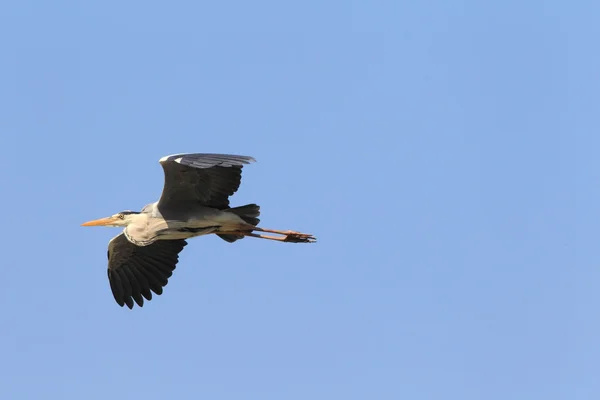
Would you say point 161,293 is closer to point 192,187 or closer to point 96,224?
point 96,224

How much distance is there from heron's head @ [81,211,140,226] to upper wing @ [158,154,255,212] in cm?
62

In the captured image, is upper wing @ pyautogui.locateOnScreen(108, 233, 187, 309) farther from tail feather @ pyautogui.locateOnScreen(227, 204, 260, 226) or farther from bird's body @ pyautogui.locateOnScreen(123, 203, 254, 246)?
tail feather @ pyautogui.locateOnScreen(227, 204, 260, 226)

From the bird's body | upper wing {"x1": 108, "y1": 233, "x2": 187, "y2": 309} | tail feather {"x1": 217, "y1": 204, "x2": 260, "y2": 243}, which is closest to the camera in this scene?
the bird's body

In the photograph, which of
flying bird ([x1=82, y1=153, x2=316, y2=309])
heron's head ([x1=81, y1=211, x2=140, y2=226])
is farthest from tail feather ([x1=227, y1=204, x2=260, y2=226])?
heron's head ([x1=81, y1=211, x2=140, y2=226])

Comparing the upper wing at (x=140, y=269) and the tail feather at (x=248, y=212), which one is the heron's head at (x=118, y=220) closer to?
the upper wing at (x=140, y=269)

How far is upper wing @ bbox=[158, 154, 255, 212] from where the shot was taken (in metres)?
12.2

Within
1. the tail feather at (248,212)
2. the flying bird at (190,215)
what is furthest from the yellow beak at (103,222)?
the tail feather at (248,212)

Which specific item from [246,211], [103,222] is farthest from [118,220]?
[246,211]

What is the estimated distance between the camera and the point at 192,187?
41.1 ft

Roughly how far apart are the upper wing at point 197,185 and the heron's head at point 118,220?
616 mm

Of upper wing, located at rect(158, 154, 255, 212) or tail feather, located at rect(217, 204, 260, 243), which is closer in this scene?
upper wing, located at rect(158, 154, 255, 212)

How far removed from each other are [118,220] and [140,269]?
47.5 inches

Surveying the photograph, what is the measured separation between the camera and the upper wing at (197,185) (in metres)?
12.2

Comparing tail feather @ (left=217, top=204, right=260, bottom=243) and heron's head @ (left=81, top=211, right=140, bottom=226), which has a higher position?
tail feather @ (left=217, top=204, right=260, bottom=243)
